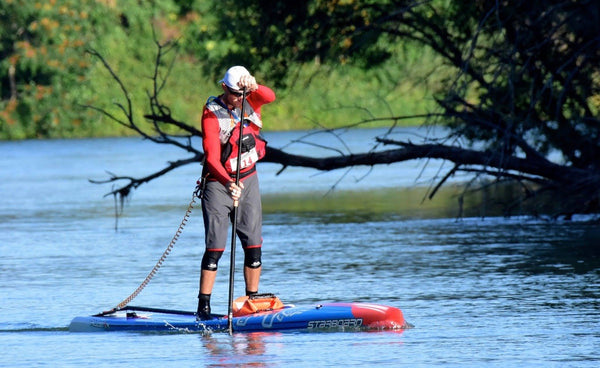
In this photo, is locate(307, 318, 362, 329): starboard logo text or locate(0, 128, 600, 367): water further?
locate(307, 318, 362, 329): starboard logo text

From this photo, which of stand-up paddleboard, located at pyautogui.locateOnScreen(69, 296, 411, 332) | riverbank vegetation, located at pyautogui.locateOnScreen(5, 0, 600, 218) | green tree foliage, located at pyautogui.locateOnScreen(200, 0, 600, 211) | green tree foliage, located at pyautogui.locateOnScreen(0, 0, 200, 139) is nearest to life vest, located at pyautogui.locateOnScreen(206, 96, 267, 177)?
stand-up paddleboard, located at pyautogui.locateOnScreen(69, 296, 411, 332)

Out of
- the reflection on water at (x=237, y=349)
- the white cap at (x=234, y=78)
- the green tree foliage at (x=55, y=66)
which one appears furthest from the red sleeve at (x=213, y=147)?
the green tree foliage at (x=55, y=66)

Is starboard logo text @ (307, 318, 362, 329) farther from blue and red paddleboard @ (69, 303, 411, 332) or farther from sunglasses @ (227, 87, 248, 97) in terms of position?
sunglasses @ (227, 87, 248, 97)

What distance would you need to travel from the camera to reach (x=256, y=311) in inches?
377

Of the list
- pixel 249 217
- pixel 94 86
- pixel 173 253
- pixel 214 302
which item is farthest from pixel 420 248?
pixel 94 86

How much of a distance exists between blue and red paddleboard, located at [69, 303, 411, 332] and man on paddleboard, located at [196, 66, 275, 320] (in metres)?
0.19

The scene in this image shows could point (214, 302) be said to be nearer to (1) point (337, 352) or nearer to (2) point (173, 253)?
(1) point (337, 352)

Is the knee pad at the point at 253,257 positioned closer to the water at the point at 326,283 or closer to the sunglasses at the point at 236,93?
the water at the point at 326,283

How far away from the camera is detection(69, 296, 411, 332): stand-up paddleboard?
9172 millimetres

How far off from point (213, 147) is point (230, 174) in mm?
276

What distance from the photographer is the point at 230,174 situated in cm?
977

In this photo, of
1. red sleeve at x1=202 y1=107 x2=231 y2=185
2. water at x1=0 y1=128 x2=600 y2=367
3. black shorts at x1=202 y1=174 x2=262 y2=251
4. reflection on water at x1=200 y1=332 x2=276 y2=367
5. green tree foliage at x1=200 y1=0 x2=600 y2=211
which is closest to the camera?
reflection on water at x1=200 y1=332 x2=276 y2=367

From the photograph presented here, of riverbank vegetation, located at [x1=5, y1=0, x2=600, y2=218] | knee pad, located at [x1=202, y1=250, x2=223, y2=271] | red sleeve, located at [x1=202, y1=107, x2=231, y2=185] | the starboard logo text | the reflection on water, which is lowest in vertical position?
the reflection on water

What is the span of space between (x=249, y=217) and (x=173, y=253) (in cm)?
527
